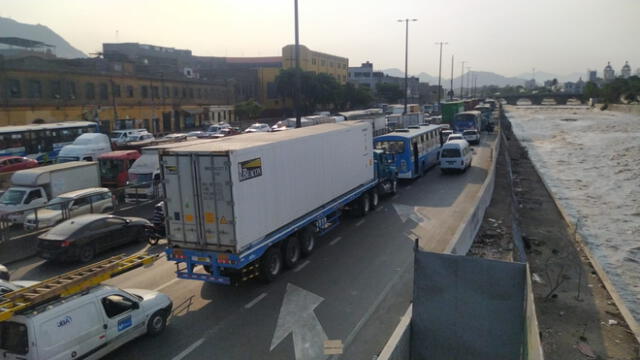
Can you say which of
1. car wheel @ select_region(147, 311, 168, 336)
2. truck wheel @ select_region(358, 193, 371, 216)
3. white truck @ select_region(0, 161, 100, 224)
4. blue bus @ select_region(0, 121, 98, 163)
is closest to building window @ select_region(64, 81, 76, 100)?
blue bus @ select_region(0, 121, 98, 163)

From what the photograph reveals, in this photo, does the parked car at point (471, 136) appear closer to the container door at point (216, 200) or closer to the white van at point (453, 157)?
the white van at point (453, 157)

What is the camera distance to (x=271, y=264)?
12.5 meters

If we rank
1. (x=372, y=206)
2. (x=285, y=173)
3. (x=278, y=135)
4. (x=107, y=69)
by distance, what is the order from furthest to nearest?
1. (x=107, y=69)
2. (x=372, y=206)
3. (x=278, y=135)
4. (x=285, y=173)

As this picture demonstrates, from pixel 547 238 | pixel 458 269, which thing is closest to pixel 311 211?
pixel 458 269

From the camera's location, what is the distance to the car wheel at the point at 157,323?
9680mm

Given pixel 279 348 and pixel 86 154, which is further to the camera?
pixel 86 154

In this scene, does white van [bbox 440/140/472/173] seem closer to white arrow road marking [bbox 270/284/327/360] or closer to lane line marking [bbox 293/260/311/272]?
lane line marking [bbox 293/260/311/272]

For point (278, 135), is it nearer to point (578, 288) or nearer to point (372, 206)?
point (372, 206)

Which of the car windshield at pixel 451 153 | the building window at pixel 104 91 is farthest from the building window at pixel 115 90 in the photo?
the car windshield at pixel 451 153

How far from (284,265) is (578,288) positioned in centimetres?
949

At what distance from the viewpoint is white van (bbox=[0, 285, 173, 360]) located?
7.48m

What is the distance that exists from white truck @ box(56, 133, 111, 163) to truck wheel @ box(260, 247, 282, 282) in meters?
20.6

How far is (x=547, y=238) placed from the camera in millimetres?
21812

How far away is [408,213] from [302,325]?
35.7ft
